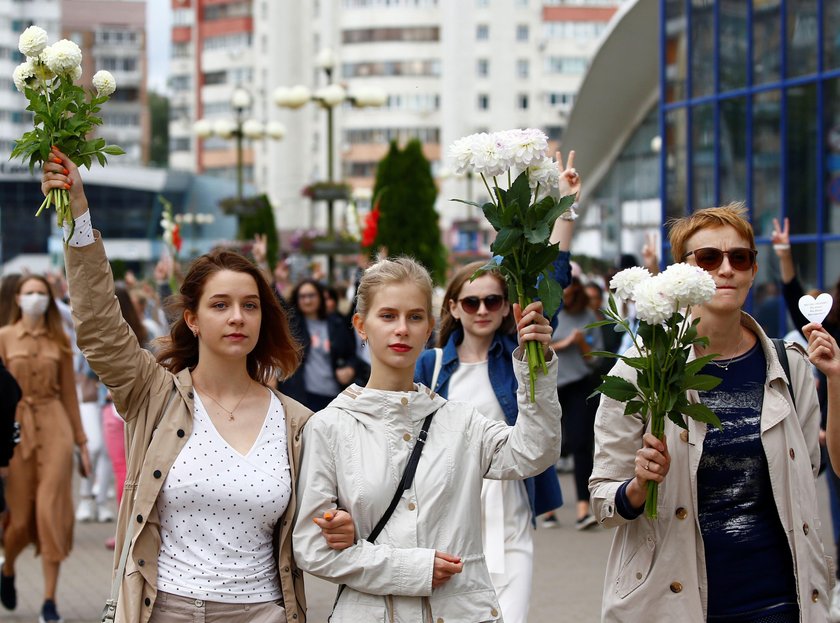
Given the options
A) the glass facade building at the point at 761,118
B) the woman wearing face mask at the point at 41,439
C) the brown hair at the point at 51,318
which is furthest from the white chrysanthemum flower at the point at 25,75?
the glass facade building at the point at 761,118

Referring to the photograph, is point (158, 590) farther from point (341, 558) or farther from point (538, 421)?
point (538, 421)

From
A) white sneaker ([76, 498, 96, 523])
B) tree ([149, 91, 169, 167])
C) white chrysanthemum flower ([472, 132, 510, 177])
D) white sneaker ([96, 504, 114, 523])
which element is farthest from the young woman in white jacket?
Result: tree ([149, 91, 169, 167])

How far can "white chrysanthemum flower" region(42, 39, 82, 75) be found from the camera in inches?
168

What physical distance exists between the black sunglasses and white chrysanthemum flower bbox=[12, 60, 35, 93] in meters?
2.46

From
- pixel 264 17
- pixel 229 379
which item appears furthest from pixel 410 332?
pixel 264 17

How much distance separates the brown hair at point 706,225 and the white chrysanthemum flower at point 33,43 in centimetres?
200

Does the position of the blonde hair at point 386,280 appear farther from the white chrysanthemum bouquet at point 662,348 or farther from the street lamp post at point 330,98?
the street lamp post at point 330,98

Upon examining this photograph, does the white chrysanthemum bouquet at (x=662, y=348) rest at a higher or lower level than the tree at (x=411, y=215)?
lower

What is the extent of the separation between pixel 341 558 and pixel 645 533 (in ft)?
2.99

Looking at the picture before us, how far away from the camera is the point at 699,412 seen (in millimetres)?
3988

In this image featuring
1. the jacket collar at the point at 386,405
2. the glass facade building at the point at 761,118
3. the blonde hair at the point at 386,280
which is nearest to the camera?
the jacket collar at the point at 386,405

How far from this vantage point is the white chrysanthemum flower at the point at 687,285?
383cm

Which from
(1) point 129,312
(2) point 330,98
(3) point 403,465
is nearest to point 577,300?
(1) point 129,312

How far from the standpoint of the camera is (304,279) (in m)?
12.7
